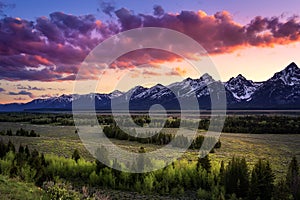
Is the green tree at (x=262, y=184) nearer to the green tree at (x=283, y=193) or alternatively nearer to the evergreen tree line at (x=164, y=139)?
the green tree at (x=283, y=193)

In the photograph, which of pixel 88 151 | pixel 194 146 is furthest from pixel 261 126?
pixel 88 151

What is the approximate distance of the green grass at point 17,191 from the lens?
988 centimetres

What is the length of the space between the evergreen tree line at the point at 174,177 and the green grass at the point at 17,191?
25.7 inches

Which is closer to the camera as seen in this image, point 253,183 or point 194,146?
point 253,183

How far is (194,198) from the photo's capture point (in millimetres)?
12125

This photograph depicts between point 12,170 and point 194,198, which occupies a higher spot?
point 12,170

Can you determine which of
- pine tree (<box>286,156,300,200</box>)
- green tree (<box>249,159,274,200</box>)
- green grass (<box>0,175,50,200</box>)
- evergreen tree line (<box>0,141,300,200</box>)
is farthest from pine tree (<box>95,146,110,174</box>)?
pine tree (<box>286,156,300,200</box>)

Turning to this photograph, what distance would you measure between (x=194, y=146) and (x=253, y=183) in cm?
1227

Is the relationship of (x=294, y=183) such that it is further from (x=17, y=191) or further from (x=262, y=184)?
(x=17, y=191)

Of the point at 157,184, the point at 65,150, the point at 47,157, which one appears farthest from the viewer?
the point at 65,150

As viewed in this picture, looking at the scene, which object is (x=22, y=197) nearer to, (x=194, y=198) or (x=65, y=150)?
(x=194, y=198)

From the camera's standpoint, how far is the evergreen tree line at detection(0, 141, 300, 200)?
38.0 ft

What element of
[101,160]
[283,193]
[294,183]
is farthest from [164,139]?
[283,193]

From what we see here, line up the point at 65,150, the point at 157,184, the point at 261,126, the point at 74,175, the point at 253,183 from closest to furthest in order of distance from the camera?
the point at 253,183 < the point at 157,184 < the point at 74,175 < the point at 65,150 < the point at 261,126
